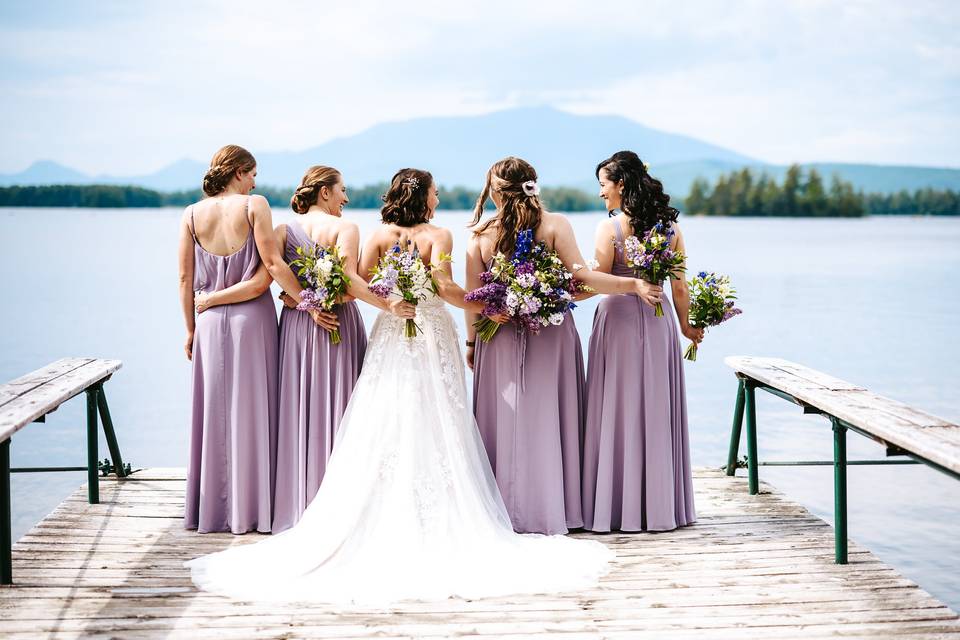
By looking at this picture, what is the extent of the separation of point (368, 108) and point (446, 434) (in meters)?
125

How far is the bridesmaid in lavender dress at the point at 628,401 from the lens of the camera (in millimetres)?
5316

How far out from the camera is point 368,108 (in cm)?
12594

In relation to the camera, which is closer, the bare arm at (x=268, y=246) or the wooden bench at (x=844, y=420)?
the wooden bench at (x=844, y=420)

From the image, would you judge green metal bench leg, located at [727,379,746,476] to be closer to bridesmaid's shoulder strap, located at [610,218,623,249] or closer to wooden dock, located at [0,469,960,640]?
wooden dock, located at [0,469,960,640]

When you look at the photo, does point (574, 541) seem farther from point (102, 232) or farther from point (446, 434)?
point (102, 232)

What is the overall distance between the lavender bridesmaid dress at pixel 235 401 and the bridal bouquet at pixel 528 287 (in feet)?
4.17

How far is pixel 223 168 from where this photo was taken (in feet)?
17.4

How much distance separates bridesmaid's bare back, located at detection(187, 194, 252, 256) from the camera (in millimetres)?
5254

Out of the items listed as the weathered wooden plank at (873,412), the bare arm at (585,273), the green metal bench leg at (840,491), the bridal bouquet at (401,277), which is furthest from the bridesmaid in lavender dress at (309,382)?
the green metal bench leg at (840,491)

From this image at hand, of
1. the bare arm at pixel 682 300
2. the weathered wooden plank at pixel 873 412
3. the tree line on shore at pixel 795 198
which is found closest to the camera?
the weathered wooden plank at pixel 873 412

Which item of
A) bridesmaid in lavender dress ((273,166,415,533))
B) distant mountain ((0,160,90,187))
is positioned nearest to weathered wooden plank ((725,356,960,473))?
bridesmaid in lavender dress ((273,166,415,533))

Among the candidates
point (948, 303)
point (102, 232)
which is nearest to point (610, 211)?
point (948, 303)

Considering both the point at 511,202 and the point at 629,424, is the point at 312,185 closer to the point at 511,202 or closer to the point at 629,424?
the point at 511,202

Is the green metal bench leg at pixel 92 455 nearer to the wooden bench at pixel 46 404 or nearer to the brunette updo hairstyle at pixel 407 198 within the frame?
the wooden bench at pixel 46 404
